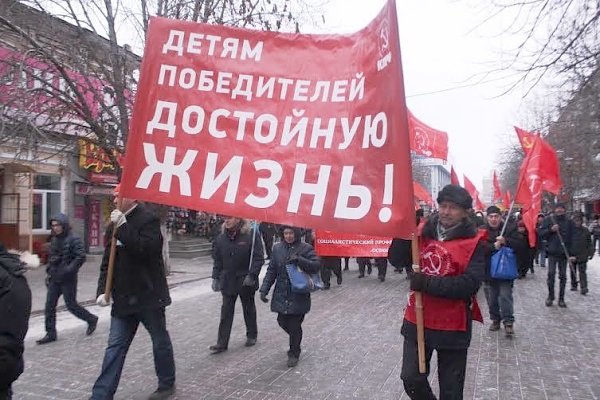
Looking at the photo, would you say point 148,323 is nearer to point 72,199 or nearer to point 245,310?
point 245,310

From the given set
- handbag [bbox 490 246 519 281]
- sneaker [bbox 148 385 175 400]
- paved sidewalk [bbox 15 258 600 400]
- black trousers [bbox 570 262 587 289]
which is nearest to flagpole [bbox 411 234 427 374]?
paved sidewalk [bbox 15 258 600 400]

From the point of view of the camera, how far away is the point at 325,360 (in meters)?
6.07

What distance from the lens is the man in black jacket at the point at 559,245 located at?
9406mm

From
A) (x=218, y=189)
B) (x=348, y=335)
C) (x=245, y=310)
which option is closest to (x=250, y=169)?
(x=218, y=189)

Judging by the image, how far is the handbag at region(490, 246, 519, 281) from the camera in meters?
7.18

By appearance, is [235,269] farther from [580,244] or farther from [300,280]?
[580,244]

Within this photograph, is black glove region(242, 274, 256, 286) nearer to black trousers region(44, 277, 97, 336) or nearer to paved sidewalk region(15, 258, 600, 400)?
paved sidewalk region(15, 258, 600, 400)

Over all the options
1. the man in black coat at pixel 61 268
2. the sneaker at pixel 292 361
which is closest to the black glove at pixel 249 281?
the sneaker at pixel 292 361

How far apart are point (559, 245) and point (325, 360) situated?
561cm

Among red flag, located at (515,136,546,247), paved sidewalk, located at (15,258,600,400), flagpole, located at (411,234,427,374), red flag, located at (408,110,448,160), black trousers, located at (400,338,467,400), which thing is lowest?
paved sidewalk, located at (15,258,600,400)

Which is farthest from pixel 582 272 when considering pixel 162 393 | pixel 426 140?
pixel 162 393

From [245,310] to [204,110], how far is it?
12.0ft

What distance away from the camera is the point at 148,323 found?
15.0 feet

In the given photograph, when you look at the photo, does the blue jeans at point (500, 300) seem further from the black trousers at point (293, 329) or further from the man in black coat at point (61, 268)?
the man in black coat at point (61, 268)
